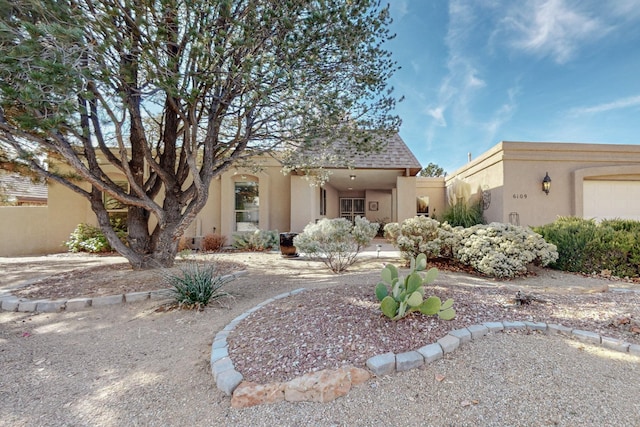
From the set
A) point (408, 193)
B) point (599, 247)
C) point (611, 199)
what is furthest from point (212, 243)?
point (611, 199)

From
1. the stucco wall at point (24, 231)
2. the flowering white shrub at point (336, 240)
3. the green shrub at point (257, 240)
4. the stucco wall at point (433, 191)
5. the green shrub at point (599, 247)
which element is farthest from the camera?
the stucco wall at point (433, 191)

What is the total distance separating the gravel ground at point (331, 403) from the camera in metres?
1.85

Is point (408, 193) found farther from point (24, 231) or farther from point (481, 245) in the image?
point (24, 231)

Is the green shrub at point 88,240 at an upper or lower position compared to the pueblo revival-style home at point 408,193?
lower

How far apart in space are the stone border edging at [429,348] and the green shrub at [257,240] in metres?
6.68

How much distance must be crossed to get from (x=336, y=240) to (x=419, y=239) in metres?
1.96

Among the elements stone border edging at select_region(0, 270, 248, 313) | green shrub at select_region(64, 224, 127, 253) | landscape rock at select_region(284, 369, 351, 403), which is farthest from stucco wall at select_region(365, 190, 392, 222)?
landscape rock at select_region(284, 369, 351, 403)

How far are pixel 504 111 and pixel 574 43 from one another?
366cm

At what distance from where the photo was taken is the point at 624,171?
9.55 m

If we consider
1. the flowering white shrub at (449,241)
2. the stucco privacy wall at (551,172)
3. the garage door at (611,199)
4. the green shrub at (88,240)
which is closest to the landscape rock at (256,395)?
the flowering white shrub at (449,241)

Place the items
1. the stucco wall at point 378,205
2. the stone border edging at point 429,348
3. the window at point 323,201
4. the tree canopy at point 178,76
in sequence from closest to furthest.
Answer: the stone border edging at point 429,348 < the tree canopy at point 178,76 < the window at point 323,201 < the stucco wall at point 378,205

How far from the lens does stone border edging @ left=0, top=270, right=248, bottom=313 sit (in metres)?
4.29

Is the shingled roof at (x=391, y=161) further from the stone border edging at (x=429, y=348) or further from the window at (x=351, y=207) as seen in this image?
the stone border edging at (x=429, y=348)

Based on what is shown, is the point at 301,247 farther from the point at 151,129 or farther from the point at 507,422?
the point at 151,129
